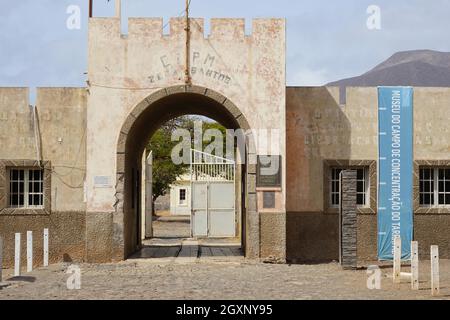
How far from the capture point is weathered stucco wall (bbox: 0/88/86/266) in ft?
61.2

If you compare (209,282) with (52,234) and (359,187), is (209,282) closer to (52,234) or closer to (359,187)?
(52,234)

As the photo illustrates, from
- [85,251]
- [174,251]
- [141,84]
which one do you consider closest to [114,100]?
[141,84]

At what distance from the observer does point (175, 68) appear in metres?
18.2

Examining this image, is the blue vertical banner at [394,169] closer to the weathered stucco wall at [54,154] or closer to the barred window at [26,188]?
the weathered stucco wall at [54,154]

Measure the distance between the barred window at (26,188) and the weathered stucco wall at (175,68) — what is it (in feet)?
6.51

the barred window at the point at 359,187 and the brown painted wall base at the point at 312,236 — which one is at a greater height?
the barred window at the point at 359,187

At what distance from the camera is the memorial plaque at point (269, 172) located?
59.2ft

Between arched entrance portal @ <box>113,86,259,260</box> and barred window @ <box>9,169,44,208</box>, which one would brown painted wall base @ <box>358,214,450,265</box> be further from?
barred window @ <box>9,169,44,208</box>

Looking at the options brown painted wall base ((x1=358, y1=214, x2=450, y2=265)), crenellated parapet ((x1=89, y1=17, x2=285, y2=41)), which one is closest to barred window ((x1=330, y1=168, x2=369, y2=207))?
brown painted wall base ((x1=358, y1=214, x2=450, y2=265))

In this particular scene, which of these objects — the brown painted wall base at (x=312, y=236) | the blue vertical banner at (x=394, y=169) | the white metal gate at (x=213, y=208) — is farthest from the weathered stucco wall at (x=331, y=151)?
the white metal gate at (x=213, y=208)

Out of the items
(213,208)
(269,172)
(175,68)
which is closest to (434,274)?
(269,172)

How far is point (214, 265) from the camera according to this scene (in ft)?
57.4
